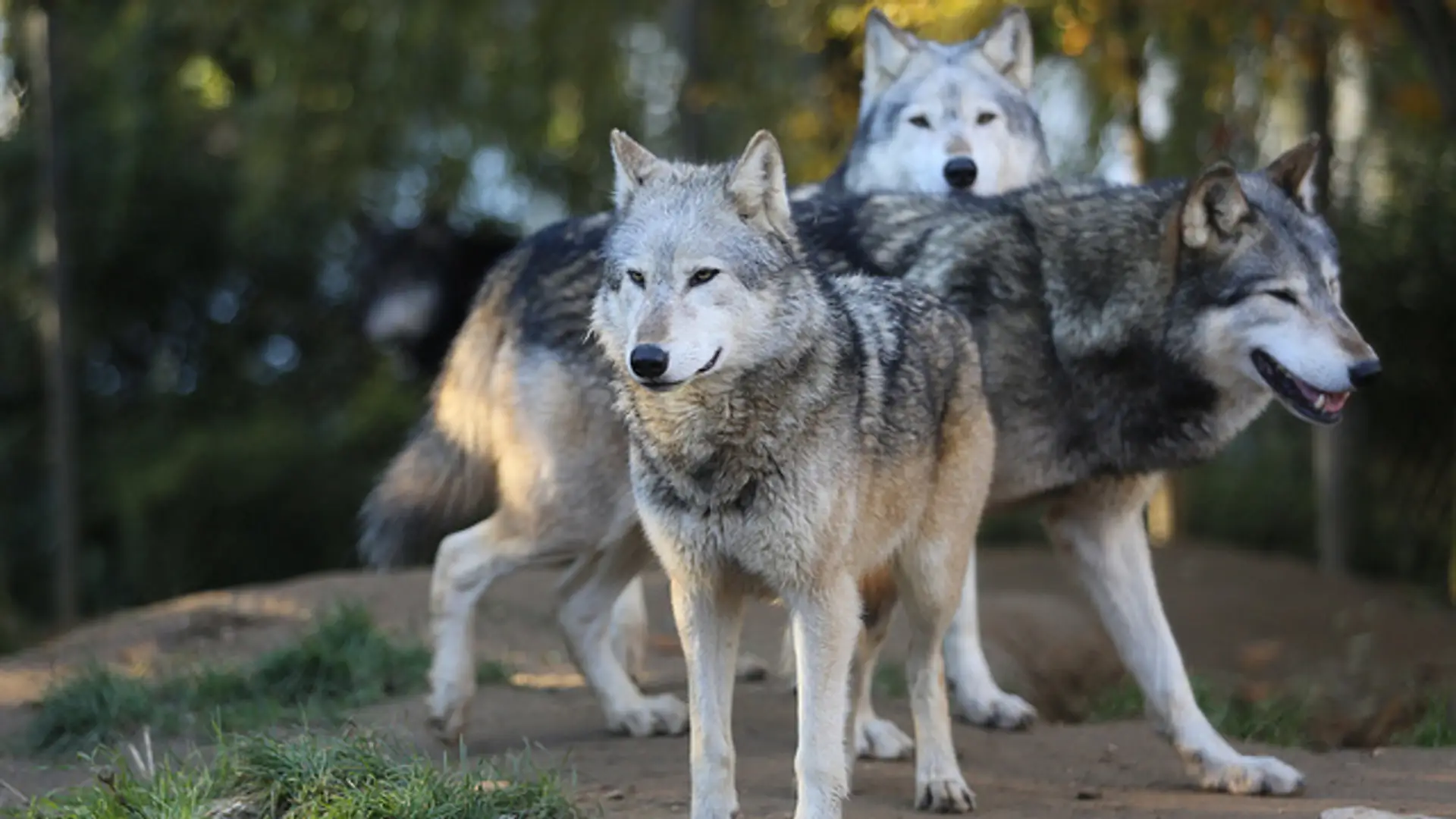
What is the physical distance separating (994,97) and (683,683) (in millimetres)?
2625

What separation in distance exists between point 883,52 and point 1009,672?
269 cm

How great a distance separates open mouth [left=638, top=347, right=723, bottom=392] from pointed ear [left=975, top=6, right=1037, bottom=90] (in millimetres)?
3252

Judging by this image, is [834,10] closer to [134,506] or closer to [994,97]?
[994,97]

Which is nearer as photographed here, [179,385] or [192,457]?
[192,457]

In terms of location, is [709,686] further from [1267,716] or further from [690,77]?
[690,77]

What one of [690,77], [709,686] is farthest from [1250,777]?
[690,77]

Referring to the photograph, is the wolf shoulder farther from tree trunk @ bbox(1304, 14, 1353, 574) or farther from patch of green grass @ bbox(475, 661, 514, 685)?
tree trunk @ bbox(1304, 14, 1353, 574)

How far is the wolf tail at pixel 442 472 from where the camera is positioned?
6281mm

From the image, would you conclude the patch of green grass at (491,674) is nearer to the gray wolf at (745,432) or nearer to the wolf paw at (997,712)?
the wolf paw at (997,712)

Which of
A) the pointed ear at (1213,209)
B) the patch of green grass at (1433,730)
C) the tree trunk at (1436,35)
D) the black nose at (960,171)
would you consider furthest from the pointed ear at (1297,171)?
the tree trunk at (1436,35)

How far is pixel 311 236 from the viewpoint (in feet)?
48.1

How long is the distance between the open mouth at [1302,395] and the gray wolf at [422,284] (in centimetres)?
721

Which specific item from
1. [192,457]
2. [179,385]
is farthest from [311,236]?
[192,457]

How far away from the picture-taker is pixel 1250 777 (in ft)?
17.4
